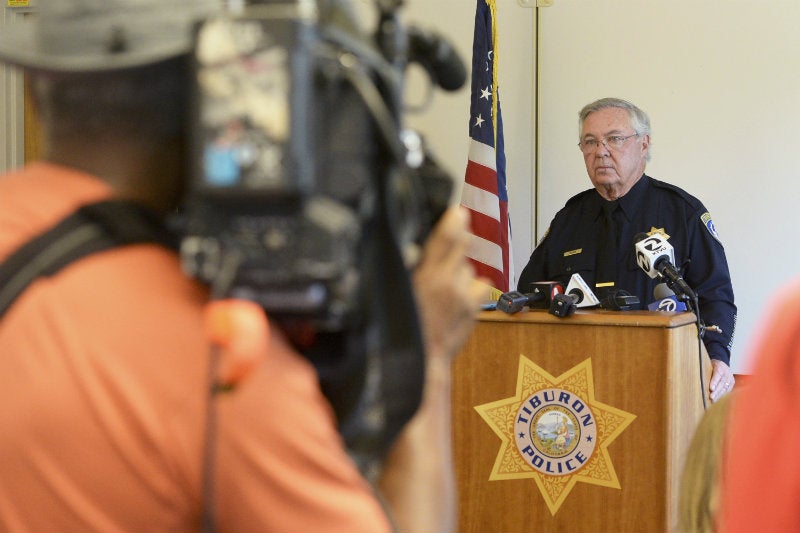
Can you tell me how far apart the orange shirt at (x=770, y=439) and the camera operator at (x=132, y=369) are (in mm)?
296

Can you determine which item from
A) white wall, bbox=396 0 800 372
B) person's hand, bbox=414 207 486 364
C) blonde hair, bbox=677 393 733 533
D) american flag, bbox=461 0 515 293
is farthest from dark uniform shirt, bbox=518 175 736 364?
person's hand, bbox=414 207 486 364

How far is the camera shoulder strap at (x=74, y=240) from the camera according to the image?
694mm

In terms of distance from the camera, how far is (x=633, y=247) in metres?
3.99

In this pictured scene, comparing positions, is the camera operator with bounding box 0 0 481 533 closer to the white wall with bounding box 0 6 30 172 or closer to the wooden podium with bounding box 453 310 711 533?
the wooden podium with bounding box 453 310 711 533

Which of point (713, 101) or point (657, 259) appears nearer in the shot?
point (657, 259)

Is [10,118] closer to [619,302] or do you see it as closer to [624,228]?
[624,228]

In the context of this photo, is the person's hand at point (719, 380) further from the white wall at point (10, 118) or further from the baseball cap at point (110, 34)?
the white wall at point (10, 118)

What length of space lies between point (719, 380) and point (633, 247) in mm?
802

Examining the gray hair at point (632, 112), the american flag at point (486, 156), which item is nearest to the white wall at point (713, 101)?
the american flag at point (486, 156)

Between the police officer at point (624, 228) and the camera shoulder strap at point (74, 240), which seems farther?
the police officer at point (624, 228)

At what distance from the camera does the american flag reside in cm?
468

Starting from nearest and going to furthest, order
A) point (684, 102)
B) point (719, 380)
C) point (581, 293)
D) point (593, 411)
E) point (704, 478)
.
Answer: point (704, 478), point (593, 411), point (581, 293), point (719, 380), point (684, 102)

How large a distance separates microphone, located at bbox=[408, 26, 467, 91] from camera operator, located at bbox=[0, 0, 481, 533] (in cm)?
20

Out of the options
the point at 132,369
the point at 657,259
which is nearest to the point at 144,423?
the point at 132,369
